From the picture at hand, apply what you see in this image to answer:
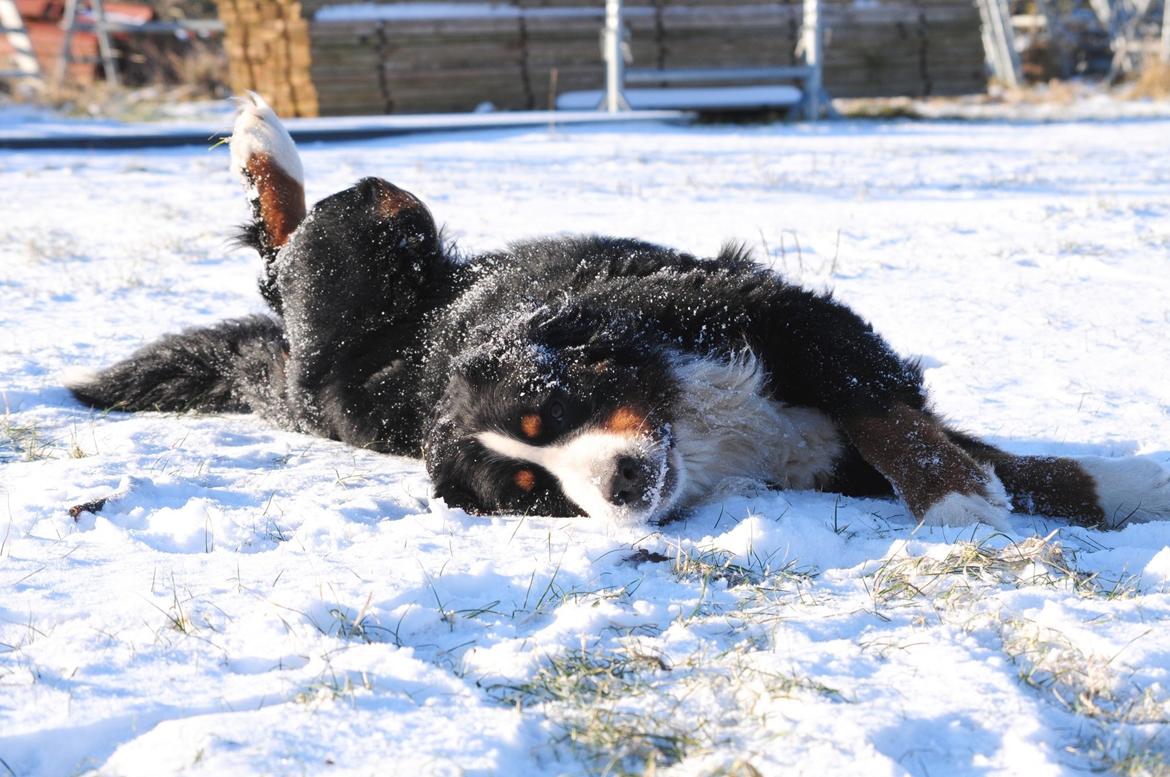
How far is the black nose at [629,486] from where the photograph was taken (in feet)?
9.82

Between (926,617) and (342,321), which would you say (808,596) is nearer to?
(926,617)

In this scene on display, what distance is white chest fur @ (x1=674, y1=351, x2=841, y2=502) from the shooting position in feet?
11.1

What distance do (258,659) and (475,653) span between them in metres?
0.39

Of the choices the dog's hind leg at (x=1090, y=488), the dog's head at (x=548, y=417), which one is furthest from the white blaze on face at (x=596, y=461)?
the dog's hind leg at (x=1090, y=488)

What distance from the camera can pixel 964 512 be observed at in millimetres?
2895

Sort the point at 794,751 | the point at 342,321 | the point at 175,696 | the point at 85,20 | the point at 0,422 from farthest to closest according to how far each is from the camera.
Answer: the point at 85,20, the point at 342,321, the point at 0,422, the point at 175,696, the point at 794,751

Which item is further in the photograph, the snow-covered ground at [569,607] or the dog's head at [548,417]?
the dog's head at [548,417]

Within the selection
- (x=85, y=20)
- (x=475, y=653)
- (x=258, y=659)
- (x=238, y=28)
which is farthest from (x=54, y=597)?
(x=85, y=20)

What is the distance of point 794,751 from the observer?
5.80 feet

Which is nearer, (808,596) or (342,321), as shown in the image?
(808,596)

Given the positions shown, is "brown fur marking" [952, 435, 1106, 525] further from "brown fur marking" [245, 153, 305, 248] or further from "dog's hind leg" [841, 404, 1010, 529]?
"brown fur marking" [245, 153, 305, 248]

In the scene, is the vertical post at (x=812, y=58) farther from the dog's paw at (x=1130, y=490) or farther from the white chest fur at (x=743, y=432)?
the dog's paw at (x=1130, y=490)

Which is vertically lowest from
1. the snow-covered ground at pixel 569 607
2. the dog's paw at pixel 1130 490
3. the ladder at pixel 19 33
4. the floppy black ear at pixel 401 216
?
the dog's paw at pixel 1130 490

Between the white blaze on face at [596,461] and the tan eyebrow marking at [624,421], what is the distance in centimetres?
2
